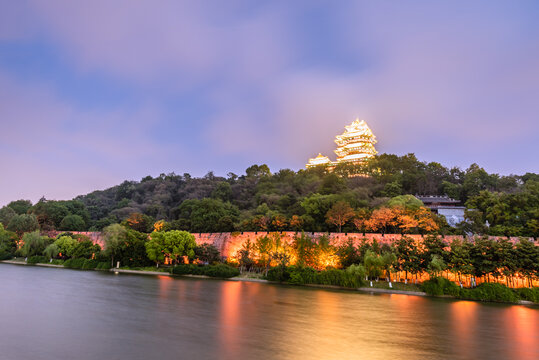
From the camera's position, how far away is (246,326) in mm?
12102

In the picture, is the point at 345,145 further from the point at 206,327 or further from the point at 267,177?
the point at 206,327

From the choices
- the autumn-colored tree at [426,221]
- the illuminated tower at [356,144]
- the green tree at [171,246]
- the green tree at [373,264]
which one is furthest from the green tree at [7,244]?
the illuminated tower at [356,144]

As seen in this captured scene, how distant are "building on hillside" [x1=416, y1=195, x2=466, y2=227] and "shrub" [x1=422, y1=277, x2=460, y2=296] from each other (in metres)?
18.6

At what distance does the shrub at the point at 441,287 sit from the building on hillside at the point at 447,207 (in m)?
18.6

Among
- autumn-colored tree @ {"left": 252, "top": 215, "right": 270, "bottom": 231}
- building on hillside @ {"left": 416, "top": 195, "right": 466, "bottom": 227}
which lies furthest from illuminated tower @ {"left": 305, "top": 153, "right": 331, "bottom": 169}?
autumn-colored tree @ {"left": 252, "top": 215, "right": 270, "bottom": 231}

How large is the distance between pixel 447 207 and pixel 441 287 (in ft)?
70.3

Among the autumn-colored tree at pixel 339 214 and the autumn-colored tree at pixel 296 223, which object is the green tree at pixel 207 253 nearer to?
the autumn-colored tree at pixel 296 223

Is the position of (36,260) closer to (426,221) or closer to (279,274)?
(279,274)

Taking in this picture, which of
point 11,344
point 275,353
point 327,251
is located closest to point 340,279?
point 327,251

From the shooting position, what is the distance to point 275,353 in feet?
30.1

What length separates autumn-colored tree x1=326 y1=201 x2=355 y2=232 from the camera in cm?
3150

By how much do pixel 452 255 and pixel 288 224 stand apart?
598 inches

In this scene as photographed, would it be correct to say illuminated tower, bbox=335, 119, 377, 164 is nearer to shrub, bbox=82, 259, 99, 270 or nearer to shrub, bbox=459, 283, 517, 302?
shrub, bbox=459, 283, 517, 302

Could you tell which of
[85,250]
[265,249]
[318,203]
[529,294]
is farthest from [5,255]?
[529,294]
